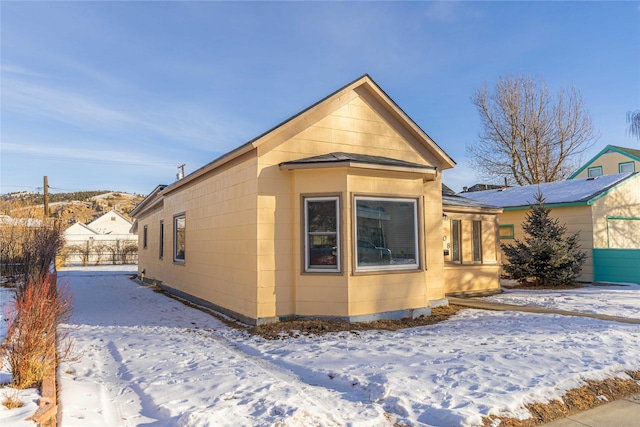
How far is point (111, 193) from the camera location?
112 metres

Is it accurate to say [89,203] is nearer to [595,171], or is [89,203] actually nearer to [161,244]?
[161,244]

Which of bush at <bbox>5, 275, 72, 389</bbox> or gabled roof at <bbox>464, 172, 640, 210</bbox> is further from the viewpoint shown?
gabled roof at <bbox>464, 172, 640, 210</bbox>

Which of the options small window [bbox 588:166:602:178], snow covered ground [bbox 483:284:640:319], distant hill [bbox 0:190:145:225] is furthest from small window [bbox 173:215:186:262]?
distant hill [bbox 0:190:145:225]

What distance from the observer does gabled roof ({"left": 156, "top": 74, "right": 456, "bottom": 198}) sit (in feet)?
27.6

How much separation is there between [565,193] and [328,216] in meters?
13.3

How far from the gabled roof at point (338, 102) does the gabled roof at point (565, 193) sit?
810 centimetres

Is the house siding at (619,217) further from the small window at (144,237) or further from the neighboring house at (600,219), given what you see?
the small window at (144,237)

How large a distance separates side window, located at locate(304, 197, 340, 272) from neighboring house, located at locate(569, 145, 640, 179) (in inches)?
1102

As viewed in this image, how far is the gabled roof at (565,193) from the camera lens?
16031mm

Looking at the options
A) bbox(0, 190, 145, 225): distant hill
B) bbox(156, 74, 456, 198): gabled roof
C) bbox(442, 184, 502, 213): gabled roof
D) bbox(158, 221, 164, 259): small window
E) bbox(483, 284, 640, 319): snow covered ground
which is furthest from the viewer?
bbox(0, 190, 145, 225): distant hill

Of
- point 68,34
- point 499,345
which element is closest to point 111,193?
point 68,34

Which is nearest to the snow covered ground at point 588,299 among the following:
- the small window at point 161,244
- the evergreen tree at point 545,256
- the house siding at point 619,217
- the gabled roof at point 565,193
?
the evergreen tree at point 545,256

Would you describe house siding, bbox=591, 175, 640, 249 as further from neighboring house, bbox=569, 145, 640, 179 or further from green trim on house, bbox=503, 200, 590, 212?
neighboring house, bbox=569, 145, 640, 179

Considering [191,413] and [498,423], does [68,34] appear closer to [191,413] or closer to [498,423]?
[191,413]
